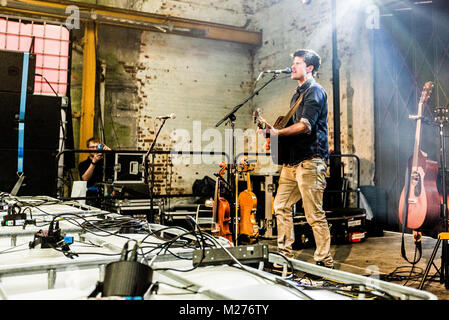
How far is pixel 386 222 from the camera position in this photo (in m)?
5.77

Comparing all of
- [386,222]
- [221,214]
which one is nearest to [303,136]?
[221,214]

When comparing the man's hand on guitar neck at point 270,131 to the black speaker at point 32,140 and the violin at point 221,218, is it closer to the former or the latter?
the violin at point 221,218

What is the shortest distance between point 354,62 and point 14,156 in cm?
505

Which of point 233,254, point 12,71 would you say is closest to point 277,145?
point 12,71

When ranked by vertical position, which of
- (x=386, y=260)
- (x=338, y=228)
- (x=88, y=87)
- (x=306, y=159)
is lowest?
(x=386, y=260)

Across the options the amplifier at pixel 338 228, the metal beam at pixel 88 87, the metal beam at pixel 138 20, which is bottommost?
the amplifier at pixel 338 228

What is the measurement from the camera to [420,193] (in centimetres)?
298

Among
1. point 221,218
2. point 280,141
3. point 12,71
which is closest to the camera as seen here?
point 12,71

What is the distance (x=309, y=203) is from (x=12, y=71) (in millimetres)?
2283

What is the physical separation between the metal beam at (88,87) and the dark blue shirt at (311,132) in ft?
15.3

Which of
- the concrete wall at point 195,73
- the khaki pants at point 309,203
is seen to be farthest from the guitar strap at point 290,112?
the concrete wall at point 195,73

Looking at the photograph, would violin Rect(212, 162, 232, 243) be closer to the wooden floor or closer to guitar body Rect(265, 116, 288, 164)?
the wooden floor

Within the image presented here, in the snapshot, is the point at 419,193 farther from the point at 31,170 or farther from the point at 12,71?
the point at 12,71

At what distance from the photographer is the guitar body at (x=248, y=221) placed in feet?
13.8
